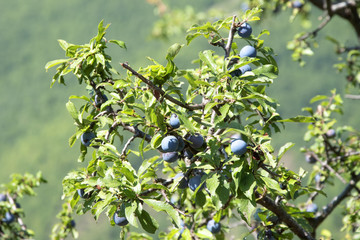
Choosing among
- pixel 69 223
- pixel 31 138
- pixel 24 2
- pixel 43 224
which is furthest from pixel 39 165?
pixel 69 223

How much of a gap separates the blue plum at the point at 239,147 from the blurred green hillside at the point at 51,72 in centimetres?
5861

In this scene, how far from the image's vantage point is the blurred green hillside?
201 feet

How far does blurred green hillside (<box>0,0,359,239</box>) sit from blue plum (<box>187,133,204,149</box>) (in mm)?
58507

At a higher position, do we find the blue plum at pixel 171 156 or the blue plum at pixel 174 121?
the blue plum at pixel 174 121

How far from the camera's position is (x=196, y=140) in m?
1.85

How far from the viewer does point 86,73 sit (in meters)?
2.03

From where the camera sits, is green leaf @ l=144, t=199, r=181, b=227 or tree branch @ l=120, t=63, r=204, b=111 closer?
tree branch @ l=120, t=63, r=204, b=111

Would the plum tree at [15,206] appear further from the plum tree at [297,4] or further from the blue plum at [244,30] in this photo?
the plum tree at [297,4]

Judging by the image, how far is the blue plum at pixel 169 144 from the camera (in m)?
1.76

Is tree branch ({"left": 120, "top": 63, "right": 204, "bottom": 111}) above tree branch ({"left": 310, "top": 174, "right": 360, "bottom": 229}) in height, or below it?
above

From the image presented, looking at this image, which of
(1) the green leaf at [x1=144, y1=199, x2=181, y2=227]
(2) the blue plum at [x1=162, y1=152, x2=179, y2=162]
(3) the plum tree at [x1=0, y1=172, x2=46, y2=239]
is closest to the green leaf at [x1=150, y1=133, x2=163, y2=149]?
(2) the blue plum at [x1=162, y1=152, x2=179, y2=162]

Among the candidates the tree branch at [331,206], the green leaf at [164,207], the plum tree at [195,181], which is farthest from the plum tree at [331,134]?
the green leaf at [164,207]

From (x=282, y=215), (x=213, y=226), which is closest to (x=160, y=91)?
(x=282, y=215)

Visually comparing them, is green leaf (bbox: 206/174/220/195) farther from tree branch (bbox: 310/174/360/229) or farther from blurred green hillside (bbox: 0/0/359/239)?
blurred green hillside (bbox: 0/0/359/239)
